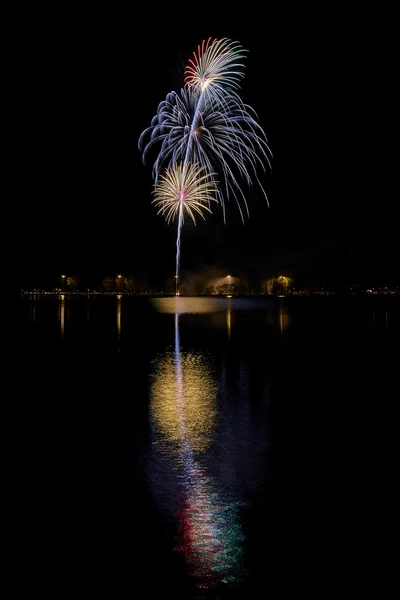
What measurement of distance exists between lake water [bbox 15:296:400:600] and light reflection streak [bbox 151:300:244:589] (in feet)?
0.05

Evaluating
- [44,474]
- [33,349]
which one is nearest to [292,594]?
[44,474]

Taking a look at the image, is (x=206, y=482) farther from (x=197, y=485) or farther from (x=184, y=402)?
(x=184, y=402)

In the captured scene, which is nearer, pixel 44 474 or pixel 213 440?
pixel 44 474

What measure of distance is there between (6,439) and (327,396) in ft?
17.1

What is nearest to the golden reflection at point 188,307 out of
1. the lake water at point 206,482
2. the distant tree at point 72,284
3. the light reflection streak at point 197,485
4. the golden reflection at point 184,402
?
the golden reflection at point 184,402

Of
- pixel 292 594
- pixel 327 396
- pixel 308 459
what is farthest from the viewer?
pixel 327 396

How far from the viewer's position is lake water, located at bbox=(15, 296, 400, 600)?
364 centimetres

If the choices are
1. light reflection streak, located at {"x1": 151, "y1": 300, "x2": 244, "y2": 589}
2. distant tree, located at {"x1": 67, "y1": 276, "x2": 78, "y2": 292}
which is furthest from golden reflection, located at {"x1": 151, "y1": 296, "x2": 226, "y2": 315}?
distant tree, located at {"x1": 67, "y1": 276, "x2": 78, "y2": 292}

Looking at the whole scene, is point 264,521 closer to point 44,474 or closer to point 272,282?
point 44,474

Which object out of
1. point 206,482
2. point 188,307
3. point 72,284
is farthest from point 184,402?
point 72,284

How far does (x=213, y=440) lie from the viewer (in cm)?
672

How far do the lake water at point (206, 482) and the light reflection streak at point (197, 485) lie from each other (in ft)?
0.05

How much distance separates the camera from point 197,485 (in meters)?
5.14

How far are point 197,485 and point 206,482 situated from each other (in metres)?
0.12
